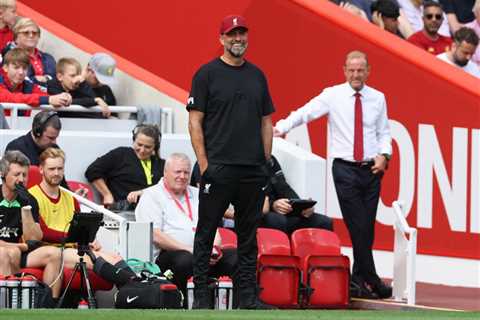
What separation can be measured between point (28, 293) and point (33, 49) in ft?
15.9

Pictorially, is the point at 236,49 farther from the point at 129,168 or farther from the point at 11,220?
the point at 129,168

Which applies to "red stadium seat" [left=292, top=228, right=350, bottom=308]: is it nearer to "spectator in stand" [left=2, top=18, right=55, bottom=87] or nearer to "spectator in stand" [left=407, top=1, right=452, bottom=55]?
"spectator in stand" [left=2, top=18, right=55, bottom=87]

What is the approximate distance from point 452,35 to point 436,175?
162 inches

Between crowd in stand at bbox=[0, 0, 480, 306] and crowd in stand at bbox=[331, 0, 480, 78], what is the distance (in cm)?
3

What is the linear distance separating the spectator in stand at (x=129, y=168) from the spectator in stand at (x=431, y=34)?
565 centimetres

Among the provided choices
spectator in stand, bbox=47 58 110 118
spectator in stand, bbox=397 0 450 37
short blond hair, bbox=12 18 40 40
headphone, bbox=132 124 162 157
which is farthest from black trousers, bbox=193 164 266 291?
spectator in stand, bbox=397 0 450 37

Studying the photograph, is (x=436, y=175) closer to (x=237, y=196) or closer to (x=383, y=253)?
(x=383, y=253)

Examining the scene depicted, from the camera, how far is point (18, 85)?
1783 cm

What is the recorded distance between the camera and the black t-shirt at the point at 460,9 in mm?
23016

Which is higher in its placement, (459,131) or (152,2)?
→ (152,2)

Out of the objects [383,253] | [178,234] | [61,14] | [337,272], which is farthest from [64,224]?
[61,14]

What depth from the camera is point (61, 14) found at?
69.3 feet

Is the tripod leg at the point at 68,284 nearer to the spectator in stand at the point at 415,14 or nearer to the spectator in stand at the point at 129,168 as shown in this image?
the spectator in stand at the point at 129,168

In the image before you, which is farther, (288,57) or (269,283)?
(288,57)
